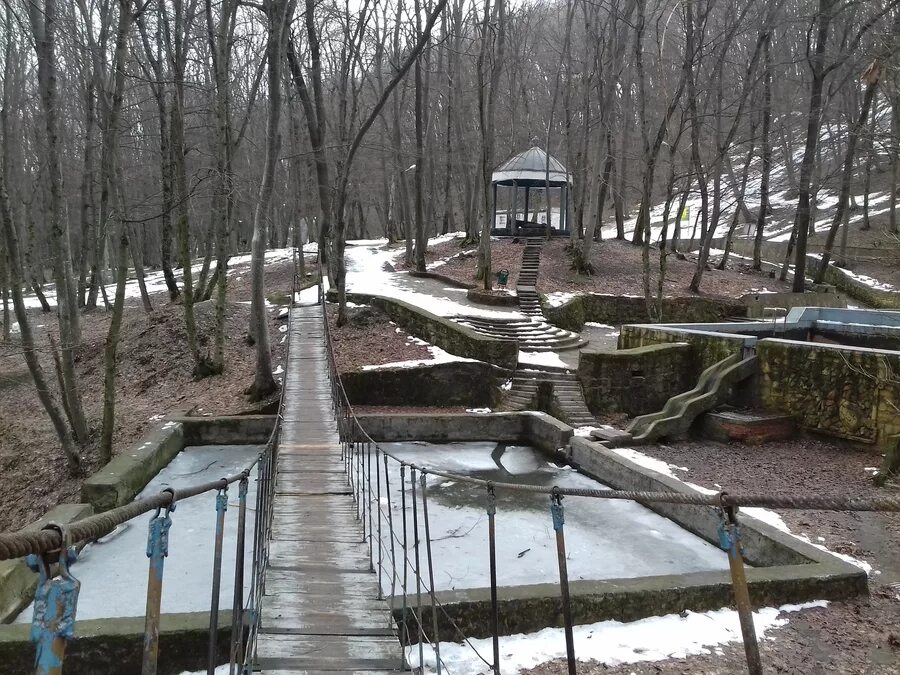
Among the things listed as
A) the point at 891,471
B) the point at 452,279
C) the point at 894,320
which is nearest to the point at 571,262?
the point at 452,279

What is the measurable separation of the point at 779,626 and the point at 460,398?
9194 mm

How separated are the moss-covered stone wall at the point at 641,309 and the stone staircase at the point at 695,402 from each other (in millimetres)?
7675

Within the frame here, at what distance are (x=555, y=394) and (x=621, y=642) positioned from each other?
834cm

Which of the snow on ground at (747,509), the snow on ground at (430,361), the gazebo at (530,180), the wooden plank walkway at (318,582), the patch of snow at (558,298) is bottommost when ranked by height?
the snow on ground at (747,509)

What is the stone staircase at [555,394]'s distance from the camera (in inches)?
490

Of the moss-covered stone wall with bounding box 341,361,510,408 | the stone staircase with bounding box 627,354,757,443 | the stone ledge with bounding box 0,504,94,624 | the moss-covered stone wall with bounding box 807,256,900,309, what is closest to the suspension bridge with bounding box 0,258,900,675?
the stone ledge with bounding box 0,504,94,624

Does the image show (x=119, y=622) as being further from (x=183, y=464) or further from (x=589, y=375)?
(x=589, y=375)

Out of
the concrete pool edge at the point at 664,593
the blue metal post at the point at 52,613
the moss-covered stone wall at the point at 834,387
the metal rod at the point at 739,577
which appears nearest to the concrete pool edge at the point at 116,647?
the concrete pool edge at the point at 664,593

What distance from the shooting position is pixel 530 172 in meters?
26.2

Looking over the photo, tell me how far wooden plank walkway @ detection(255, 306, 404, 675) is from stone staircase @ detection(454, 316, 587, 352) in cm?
739

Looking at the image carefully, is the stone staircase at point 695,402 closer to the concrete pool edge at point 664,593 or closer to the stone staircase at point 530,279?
the concrete pool edge at point 664,593

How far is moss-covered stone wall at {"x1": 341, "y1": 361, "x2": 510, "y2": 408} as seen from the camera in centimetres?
1312

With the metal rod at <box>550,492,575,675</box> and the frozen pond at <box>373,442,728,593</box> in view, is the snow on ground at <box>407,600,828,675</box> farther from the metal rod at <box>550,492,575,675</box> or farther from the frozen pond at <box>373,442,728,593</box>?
the metal rod at <box>550,492,575,675</box>

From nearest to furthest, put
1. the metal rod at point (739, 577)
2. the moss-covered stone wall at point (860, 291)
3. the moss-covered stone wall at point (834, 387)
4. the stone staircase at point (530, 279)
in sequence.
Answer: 1. the metal rod at point (739, 577)
2. the moss-covered stone wall at point (834, 387)
3. the stone staircase at point (530, 279)
4. the moss-covered stone wall at point (860, 291)
